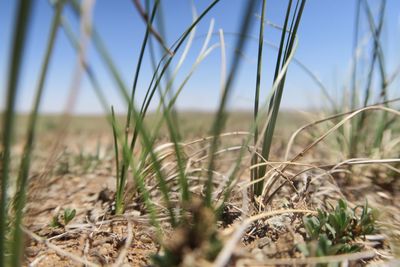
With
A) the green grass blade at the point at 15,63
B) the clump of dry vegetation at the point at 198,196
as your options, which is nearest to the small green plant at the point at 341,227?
the clump of dry vegetation at the point at 198,196

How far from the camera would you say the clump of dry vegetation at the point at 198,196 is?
43 centimetres

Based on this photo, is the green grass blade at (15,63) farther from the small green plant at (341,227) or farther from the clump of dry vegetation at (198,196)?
the small green plant at (341,227)

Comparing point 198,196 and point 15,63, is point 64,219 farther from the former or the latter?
point 15,63

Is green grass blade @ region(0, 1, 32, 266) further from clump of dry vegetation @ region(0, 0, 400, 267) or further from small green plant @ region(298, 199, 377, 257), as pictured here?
small green plant @ region(298, 199, 377, 257)

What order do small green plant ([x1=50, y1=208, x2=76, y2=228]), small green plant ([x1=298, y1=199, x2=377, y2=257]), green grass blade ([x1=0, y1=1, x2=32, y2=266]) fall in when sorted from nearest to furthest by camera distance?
green grass blade ([x1=0, y1=1, x2=32, y2=266]) < small green plant ([x1=298, y1=199, x2=377, y2=257]) < small green plant ([x1=50, y1=208, x2=76, y2=228])

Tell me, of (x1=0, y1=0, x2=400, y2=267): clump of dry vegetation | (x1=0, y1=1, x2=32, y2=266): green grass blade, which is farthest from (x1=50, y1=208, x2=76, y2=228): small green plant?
(x1=0, y1=1, x2=32, y2=266): green grass blade

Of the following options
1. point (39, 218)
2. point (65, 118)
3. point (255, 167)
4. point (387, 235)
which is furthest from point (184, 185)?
point (39, 218)

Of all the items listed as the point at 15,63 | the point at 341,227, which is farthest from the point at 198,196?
the point at 15,63

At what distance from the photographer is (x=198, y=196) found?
2.93 feet

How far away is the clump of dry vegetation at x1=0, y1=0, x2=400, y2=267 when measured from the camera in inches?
17.1

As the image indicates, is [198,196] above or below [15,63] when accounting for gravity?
below

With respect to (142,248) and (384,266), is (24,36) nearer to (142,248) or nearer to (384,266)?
(142,248)

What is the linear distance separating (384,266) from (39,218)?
2.88 ft

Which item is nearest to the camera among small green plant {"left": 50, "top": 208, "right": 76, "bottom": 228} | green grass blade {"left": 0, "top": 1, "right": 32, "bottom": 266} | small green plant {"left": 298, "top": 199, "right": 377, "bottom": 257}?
green grass blade {"left": 0, "top": 1, "right": 32, "bottom": 266}
